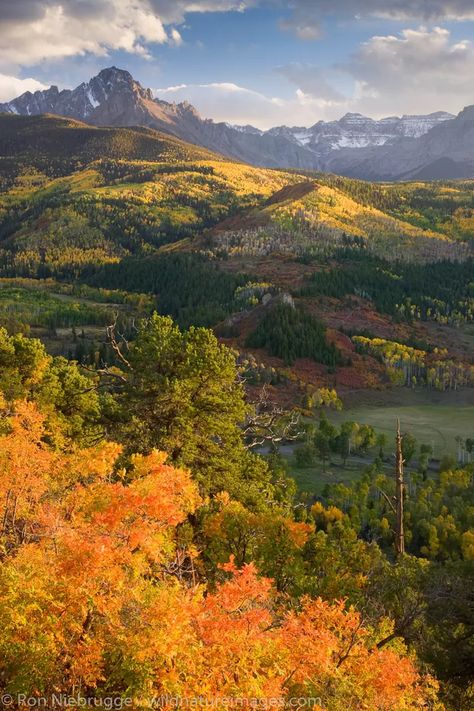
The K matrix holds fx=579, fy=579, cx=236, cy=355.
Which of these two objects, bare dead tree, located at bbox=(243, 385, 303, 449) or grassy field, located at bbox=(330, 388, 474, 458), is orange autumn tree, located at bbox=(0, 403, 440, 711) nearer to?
bare dead tree, located at bbox=(243, 385, 303, 449)

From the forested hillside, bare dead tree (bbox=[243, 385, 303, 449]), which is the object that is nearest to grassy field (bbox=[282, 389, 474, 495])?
bare dead tree (bbox=[243, 385, 303, 449])

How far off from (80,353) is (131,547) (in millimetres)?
169824

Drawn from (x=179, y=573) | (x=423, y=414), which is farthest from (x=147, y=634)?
(x=423, y=414)

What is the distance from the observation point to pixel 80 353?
7436 inches

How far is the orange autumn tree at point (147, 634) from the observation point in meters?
18.8

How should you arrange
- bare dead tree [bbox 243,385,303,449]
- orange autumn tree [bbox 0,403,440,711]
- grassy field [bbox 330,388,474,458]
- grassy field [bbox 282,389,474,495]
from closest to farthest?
orange autumn tree [bbox 0,403,440,711] → bare dead tree [bbox 243,385,303,449] → grassy field [bbox 282,389,474,495] → grassy field [bbox 330,388,474,458]

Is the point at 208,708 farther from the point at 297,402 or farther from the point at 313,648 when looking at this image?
the point at 297,402

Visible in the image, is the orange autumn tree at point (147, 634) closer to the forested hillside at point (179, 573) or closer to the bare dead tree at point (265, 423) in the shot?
the forested hillside at point (179, 573)

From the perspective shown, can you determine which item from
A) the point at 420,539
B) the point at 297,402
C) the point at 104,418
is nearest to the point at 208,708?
the point at 104,418

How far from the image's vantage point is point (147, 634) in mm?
18969

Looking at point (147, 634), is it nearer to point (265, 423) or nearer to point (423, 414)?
point (265, 423)

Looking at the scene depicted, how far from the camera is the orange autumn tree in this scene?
18781 millimetres

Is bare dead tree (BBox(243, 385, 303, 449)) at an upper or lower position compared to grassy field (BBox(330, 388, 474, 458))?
upper

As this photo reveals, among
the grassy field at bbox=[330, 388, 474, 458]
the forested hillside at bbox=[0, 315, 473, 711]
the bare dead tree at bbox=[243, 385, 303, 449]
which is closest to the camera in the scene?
the forested hillside at bbox=[0, 315, 473, 711]
